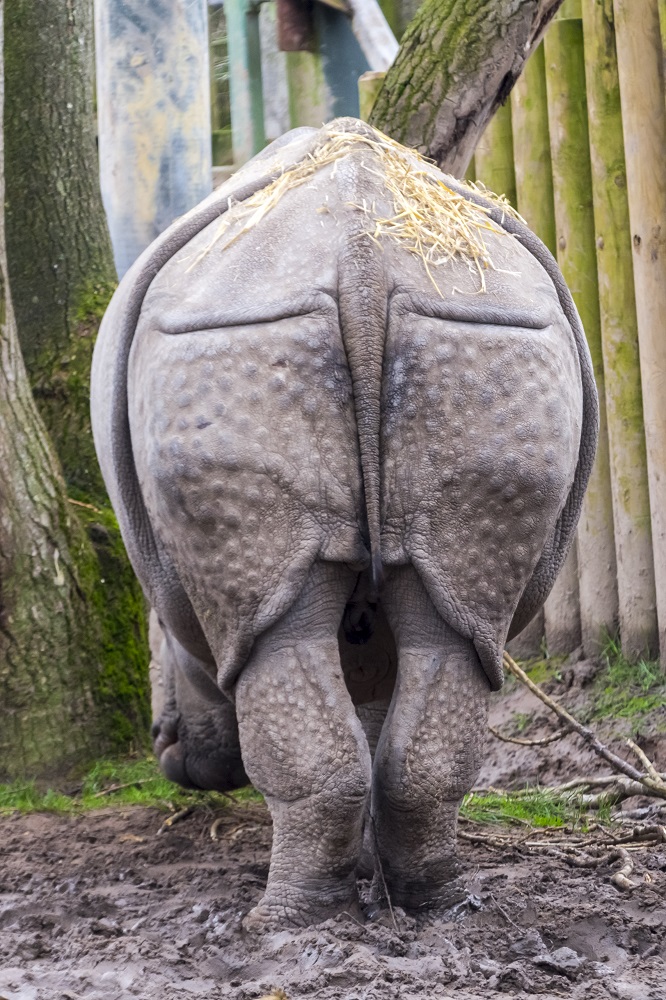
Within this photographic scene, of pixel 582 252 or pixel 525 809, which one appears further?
pixel 582 252

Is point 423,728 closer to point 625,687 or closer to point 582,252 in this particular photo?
point 625,687

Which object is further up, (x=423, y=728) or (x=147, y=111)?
(x=147, y=111)

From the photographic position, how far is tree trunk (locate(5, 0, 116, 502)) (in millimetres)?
5984

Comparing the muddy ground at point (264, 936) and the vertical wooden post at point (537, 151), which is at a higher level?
the vertical wooden post at point (537, 151)

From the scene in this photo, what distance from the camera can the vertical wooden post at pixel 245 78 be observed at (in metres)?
10.9

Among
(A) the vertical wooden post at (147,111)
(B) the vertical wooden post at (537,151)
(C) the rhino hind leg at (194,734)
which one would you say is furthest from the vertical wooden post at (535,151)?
(C) the rhino hind leg at (194,734)

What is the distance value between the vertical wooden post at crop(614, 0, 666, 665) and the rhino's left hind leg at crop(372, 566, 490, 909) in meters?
2.74

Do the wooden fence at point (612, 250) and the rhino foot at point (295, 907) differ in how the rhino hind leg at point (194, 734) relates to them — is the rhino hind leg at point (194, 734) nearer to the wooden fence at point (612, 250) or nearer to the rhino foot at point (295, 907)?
the rhino foot at point (295, 907)

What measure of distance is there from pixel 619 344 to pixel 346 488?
3290 millimetres

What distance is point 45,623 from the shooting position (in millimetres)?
5168

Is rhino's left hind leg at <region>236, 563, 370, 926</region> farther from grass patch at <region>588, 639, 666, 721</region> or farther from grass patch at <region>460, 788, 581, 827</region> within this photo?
grass patch at <region>588, 639, 666, 721</region>

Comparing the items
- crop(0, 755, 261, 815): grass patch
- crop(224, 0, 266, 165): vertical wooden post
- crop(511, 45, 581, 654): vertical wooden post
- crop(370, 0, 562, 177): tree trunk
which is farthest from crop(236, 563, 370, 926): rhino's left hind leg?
crop(224, 0, 266, 165): vertical wooden post

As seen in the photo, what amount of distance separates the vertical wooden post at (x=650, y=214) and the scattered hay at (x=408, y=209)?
2.36 metres

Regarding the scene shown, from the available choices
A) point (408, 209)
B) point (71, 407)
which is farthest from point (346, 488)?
point (71, 407)
